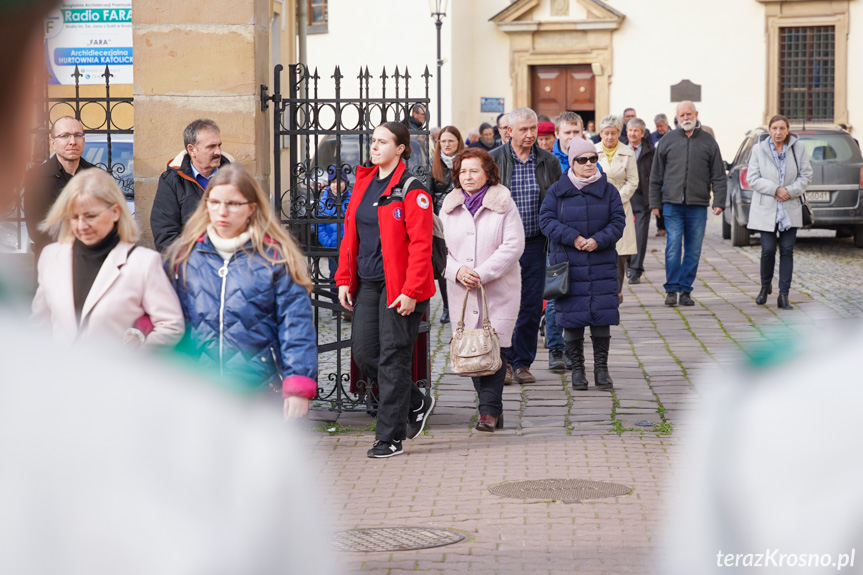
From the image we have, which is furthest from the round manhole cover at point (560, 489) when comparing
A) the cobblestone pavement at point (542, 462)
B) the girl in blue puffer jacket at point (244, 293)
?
the girl in blue puffer jacket at point (244, 293)

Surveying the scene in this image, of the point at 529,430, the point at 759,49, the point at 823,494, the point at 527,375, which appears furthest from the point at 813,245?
the point at 823,494

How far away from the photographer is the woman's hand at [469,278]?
292 inches

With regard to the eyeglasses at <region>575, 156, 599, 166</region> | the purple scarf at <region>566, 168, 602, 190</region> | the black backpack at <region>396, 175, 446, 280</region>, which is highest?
the eyeglasses at <region>575, 156, 599, 166</region>

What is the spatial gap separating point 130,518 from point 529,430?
6160 mm

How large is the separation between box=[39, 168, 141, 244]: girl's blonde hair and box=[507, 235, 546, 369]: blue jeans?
4977mm

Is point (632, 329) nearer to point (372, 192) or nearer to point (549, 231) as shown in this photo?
point (549, 231)

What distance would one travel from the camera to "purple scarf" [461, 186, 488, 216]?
7656 millimetres

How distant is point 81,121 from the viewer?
752cm

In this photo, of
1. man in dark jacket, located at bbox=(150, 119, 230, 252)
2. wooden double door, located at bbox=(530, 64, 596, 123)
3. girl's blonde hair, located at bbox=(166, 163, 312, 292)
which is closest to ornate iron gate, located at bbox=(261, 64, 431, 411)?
man in dark jacket, located at bbox=(150, 119, 230, 252)

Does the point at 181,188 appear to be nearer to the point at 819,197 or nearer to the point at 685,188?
the point at 685,188

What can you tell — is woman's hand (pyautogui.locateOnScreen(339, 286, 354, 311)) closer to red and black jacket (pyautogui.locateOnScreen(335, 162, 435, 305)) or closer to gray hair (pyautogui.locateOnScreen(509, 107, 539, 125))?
red and black jacket (pyautogui.locateOnScreen(335, 162, 435, 305))

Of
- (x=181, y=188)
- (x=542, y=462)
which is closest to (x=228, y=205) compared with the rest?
(x=181, y=188)

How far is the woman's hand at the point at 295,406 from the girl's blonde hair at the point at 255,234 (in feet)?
1.33

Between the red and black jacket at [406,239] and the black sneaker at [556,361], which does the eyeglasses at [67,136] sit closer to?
the red and black jacket at [406,239]
